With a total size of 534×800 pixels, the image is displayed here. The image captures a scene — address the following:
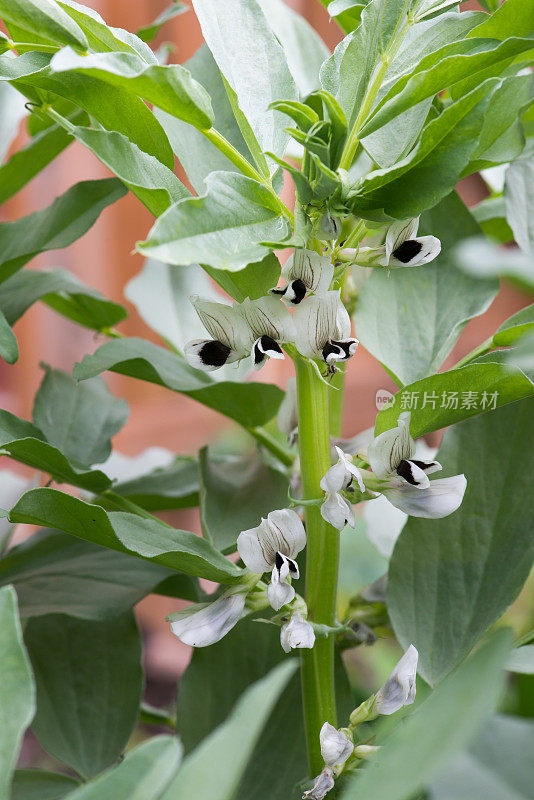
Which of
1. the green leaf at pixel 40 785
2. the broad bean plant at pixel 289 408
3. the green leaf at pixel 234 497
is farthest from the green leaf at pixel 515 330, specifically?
the green leaf at pixel 40 785

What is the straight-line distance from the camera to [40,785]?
0.31 m

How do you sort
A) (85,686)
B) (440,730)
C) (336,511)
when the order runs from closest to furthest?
(440,730), (336,511), (85,686)

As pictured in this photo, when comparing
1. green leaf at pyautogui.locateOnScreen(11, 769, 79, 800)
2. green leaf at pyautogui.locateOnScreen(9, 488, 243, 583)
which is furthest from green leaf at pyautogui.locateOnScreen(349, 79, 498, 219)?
green leaf at pyautogui.locateOnScreen(11, 769, 79, 800)

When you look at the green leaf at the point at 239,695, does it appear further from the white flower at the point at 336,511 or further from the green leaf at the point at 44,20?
the green leaf at the point at 44,20

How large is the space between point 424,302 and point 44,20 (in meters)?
0.16

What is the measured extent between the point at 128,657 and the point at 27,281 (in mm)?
154

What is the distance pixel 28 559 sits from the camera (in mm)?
324

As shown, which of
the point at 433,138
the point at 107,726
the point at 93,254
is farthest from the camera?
the point at 93,254

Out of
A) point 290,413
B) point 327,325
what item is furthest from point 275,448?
point 327,325

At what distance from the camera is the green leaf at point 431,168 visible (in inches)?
8.1

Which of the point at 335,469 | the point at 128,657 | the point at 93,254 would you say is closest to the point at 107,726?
the point at 128,657

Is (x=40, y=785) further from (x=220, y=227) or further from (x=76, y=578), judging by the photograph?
(x=220, y=227)

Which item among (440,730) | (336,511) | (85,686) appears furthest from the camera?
(85,686)

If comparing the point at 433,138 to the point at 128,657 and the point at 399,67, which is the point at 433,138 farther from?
the point at 128,657
